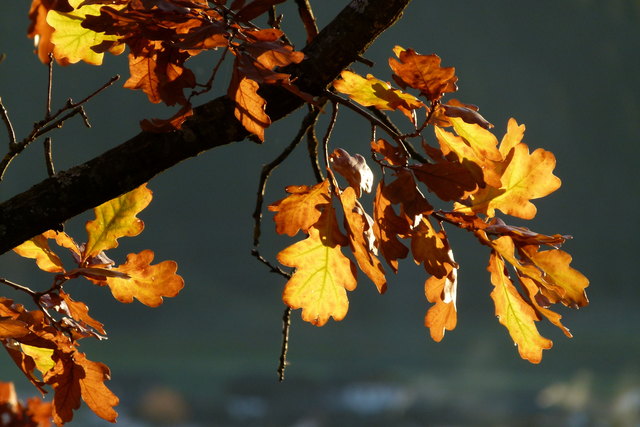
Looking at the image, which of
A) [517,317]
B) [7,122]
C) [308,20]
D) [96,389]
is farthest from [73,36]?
[517,317]

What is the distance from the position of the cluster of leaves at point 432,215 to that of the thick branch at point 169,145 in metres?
0.04

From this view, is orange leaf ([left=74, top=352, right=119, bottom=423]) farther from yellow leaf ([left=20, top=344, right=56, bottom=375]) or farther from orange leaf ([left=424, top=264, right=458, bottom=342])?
orange leaf ([left=424, top=264, right=458, bottom=342])

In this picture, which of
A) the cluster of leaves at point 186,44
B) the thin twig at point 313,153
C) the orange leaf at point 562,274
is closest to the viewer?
the cluster of leaves at point 186,44

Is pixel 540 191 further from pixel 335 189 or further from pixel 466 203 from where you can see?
pixel 335 189

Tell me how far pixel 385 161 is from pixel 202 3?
186mm

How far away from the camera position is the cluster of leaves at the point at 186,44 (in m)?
0.47

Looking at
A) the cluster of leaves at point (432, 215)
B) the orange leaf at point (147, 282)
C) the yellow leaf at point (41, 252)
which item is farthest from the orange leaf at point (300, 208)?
the yellow leaf at point (41, 252)

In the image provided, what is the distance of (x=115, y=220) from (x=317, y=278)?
0.19m

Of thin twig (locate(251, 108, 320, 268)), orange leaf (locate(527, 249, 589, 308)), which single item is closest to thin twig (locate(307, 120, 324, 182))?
thin twig (locate(251, 108, 320, 268))

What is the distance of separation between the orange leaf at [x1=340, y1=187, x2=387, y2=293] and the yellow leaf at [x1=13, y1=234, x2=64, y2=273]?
279 millimetres

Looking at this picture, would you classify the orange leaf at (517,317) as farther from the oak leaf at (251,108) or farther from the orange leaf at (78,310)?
the orange leaf at (78,310)

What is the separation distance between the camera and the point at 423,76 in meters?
0.52

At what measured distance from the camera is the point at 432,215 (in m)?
0.58

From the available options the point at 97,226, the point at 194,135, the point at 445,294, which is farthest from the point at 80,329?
the point at 445,294
